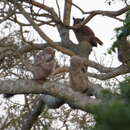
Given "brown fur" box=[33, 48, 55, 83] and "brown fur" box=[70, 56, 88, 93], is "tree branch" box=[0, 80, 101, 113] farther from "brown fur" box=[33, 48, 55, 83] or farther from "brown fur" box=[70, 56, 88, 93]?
"brown fur" box=[70, 56, 88, 93]

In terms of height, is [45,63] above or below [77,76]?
above

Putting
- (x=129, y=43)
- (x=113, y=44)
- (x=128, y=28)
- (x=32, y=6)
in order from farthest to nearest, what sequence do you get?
(x=32, y=6), (x=129, y=43), (x=113, y=44), (x=128, y=28)

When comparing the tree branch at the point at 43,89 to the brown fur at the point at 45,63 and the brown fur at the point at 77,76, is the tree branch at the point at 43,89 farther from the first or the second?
the brown fur at the point at 77,76

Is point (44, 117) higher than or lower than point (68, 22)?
lower

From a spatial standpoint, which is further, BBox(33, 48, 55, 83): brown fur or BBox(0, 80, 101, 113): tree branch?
BBox(33, 48, 55, 83): brown fur

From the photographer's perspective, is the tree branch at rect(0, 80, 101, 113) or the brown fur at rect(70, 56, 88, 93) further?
the brown fur at rect(70, 56, 88, 93)

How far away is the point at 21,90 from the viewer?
5.12 m

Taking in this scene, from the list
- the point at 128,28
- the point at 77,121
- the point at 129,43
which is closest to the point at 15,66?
the point at 77,121

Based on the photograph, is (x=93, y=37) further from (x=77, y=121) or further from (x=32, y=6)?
(x=77, y=121)

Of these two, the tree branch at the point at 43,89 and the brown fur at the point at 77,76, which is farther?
the brown fur at the point at 77,76

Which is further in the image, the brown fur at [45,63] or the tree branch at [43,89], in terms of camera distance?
the brown fur at [45,63]

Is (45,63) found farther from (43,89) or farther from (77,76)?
(43,89)

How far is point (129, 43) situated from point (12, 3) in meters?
3.37

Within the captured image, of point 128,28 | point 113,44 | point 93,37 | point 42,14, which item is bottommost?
point 93,37
